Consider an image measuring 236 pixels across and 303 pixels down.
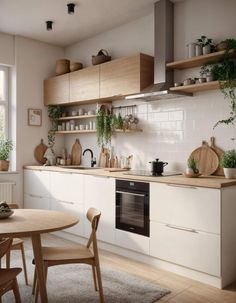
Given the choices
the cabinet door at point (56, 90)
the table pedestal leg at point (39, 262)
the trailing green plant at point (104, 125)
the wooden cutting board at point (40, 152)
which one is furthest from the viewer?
the wooden cutting board at point (40, 152)

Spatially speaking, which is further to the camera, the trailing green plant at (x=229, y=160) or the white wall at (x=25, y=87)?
the white wall at (x=25, y=87)

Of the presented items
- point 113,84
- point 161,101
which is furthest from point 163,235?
point 113,84

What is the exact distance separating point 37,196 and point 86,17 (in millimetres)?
2631

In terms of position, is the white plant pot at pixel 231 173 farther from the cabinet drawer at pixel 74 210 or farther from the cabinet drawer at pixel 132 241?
the cabinet drawer at pixel 74 210

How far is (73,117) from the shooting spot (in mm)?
5137

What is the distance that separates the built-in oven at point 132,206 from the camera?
11.4 feet

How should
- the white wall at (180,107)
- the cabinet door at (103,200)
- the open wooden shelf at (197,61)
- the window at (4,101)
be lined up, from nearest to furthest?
1. the open wooden shelf at (197,61)
2. the white wall at (180,107)
3. the cabinet door at (103,200)
4. the window at (4,101)

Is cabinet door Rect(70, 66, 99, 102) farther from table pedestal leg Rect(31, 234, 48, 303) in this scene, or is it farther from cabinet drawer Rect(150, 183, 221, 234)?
table pedestal leg Rect(31, 234, 48, 303)

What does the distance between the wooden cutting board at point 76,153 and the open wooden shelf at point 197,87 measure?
7.23 feet

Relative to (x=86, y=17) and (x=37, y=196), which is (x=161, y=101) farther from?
(x=37, y=196)

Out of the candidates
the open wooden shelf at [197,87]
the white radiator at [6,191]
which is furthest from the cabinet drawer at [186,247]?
the white radiator at [6,191]

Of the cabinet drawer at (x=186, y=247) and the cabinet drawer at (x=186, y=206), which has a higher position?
the cabinet drawer at (x=186, y=206)

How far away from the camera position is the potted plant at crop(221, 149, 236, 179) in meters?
3.23

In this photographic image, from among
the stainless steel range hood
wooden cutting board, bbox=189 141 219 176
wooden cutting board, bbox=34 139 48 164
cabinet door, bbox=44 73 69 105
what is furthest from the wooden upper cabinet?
wooden cutting board, bbox=34 139 48 164
